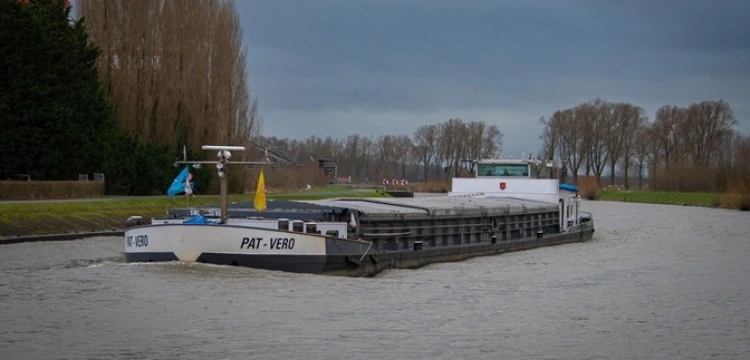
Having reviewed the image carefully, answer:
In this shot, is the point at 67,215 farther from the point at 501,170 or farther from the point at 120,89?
the point at 120,89

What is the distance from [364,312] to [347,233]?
6623 millimetres

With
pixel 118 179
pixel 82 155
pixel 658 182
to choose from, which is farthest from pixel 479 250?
pixel 658 182

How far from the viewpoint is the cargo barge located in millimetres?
22938

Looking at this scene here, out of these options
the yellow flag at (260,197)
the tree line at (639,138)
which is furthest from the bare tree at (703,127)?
the yellow flag at (260,197)

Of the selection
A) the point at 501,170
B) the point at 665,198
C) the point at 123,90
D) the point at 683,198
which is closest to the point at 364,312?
the point at 501,170

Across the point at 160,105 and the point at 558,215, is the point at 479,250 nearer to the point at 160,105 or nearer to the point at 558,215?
the point at 558,215

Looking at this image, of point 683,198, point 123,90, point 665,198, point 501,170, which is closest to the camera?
point 501,170

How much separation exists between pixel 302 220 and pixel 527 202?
15527mm

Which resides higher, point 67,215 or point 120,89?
point 120,89

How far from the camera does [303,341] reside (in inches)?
663

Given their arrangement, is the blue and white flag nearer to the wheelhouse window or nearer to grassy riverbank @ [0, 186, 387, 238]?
grassy riverbank @ [0, 186, 387, 238]

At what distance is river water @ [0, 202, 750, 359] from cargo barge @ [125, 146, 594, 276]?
0.41 metres

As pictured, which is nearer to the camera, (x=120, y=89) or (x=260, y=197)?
(x=260, y=197)

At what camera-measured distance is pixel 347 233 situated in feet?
85.8
